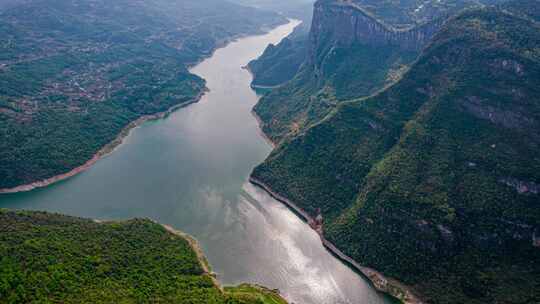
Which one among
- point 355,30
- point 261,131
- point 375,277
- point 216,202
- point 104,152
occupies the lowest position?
point 104,152

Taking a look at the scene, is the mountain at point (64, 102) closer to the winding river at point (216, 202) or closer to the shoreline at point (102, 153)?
the shoreline at point (102, 153)

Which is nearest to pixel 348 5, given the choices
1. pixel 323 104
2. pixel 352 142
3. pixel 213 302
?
pixel 323 104

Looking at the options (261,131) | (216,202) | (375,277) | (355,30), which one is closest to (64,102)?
(261,131)

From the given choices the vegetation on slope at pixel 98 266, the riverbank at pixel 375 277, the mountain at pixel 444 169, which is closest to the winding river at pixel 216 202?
the riverbank at pixel 375 277

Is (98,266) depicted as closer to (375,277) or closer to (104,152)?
(375,277)

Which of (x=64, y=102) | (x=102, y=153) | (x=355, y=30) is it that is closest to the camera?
(x=102, y=153)

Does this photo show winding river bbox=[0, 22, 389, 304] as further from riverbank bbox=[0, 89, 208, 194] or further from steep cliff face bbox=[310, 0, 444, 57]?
steep cliff face bbox=[310, 0, 444, 57]

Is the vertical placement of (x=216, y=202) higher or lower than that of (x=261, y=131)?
lower
